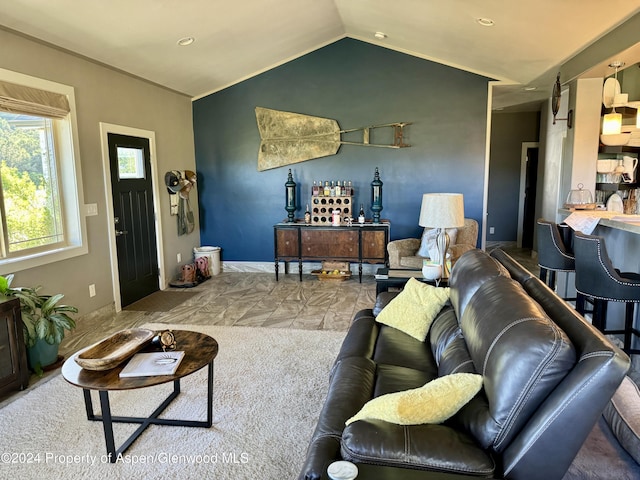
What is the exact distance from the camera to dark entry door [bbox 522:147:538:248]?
8445mm

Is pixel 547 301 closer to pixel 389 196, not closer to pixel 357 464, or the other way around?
pixel 357 464

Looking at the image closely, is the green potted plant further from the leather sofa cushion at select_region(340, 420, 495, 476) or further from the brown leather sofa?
the leather sofa cushion at select_region(340, 420, 495, 476)

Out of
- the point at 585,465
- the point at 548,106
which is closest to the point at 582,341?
the point at 585,465

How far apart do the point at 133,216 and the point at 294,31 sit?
290cm

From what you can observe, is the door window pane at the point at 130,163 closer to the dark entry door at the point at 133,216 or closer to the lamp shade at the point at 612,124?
the dark entry door at the point at 133,216

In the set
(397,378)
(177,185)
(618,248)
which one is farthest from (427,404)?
(177,185)

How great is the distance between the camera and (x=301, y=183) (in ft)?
21.4

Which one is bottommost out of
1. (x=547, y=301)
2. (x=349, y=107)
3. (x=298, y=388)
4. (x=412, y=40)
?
(x=298, y=388)

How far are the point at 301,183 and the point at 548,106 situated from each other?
13.8 feet

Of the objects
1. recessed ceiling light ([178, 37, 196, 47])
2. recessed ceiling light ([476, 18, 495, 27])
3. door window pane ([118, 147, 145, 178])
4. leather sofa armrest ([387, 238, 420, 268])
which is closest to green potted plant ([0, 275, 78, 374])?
door window pane ([118, 147, 145, 178])

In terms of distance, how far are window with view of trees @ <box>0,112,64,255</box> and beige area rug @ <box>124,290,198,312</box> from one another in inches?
47.0

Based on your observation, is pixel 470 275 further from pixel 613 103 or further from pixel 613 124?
pixel 613 103

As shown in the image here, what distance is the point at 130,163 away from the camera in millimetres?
5160

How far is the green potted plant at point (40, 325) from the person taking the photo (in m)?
3.19
